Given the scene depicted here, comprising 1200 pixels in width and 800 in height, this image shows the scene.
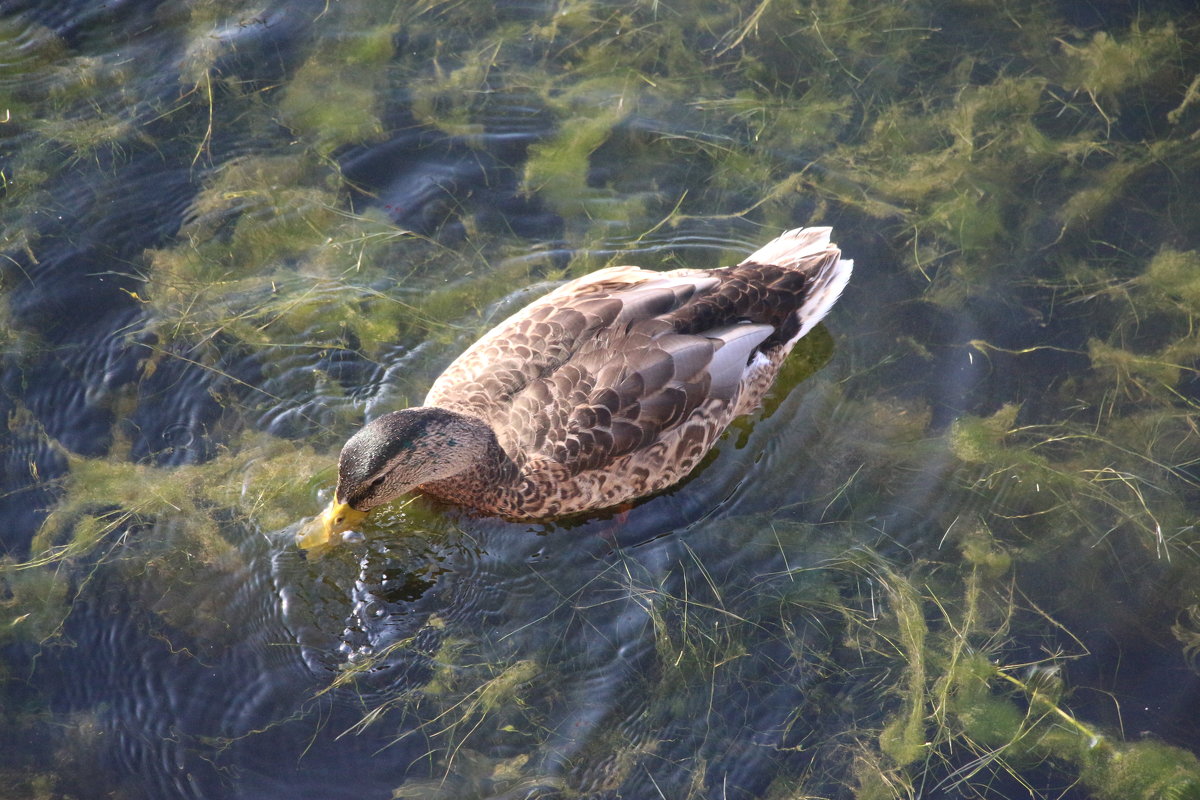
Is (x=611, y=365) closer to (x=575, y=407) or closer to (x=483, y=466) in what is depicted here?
(x=575, y=407)

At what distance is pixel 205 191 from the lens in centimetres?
713

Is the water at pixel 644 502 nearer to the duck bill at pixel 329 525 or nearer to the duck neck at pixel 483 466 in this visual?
the duck bill at pixel 329 525

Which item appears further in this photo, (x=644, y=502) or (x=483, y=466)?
(x=644, y=502)

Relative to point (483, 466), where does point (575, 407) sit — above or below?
above

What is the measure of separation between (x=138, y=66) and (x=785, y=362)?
5.36 m

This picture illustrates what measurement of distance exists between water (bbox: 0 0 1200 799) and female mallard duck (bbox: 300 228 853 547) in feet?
1.37

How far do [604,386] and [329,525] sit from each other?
1741 millimetres

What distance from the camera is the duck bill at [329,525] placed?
5.55 m

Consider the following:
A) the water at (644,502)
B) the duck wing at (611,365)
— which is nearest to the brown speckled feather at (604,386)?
the duck wing at (611,365)

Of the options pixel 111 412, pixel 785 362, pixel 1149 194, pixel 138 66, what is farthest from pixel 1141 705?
pixel 138 66

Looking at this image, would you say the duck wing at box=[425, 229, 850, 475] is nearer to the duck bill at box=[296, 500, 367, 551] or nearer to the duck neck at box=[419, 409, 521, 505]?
the duck neck at box=[419, 409, 521, 505]

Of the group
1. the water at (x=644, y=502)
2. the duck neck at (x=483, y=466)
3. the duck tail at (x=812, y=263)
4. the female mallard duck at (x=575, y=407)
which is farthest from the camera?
the duck tail at (x=812, y=263)

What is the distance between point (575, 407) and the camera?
5633 millimetres

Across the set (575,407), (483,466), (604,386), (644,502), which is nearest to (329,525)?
(483,466)
